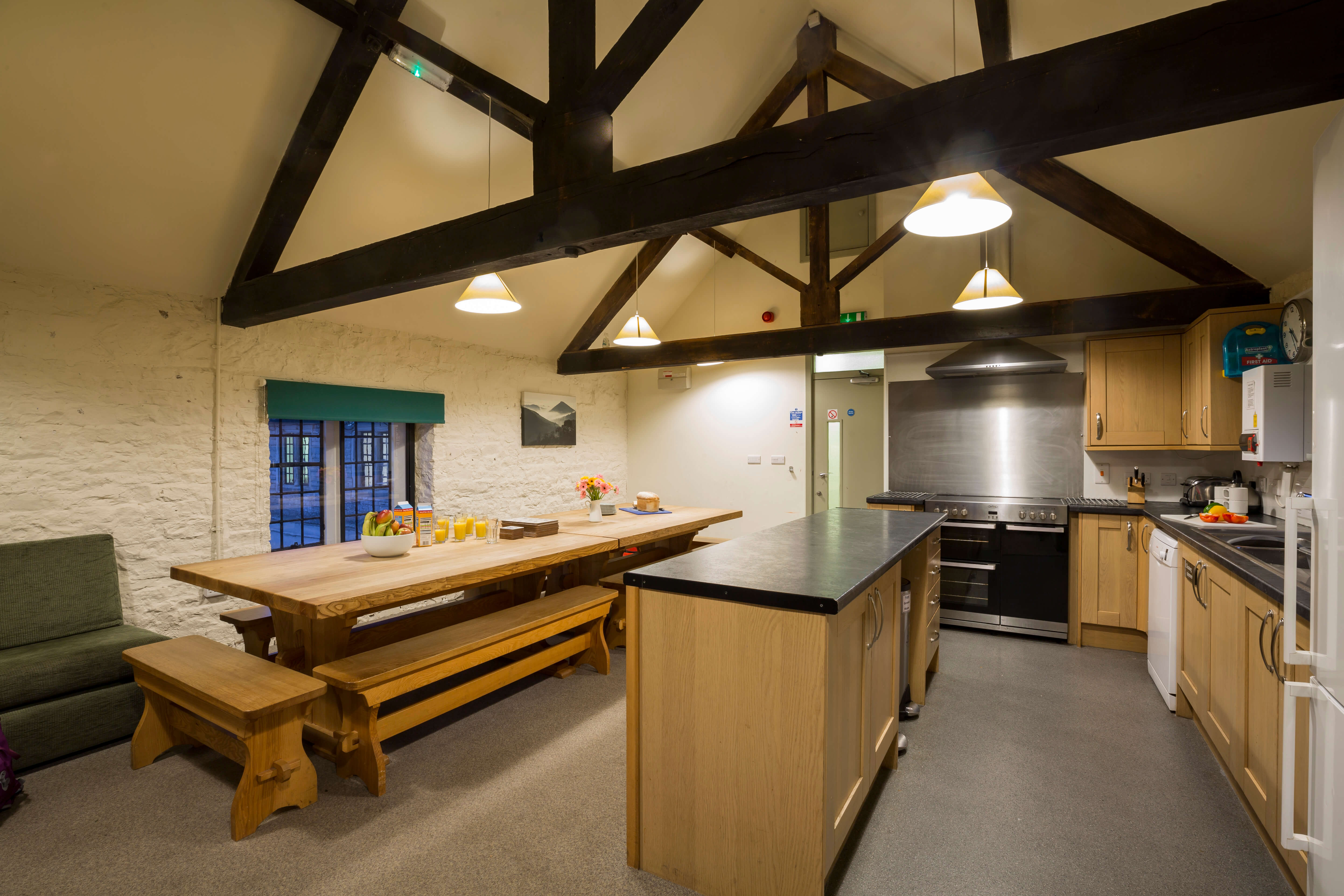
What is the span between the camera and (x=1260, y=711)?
2.10m

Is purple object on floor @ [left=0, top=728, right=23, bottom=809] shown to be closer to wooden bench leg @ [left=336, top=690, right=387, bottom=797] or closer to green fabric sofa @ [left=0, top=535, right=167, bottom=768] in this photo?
green fabric sofa @ [left=0, top=535, right=167, bottom=768]

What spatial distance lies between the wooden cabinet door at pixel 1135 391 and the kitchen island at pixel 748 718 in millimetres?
3563

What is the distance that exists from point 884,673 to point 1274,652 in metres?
1.19

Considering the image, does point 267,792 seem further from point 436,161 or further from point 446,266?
point 436,161

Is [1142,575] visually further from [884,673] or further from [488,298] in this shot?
[488,298]

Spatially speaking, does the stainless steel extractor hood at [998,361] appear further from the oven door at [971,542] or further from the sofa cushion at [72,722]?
the sofa cushion at [72,722]


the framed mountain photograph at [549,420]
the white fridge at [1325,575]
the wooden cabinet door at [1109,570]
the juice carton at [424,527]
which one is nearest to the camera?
the white fridge at [1325,575]

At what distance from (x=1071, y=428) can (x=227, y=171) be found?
6.18m

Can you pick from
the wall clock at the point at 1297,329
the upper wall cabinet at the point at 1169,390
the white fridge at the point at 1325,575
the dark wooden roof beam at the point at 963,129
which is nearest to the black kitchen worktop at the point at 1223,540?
the white fridge at the point at 1325,575

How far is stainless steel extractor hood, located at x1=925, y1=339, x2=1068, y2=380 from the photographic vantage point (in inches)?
185

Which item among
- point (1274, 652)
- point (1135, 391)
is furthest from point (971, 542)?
point (1274, 652)

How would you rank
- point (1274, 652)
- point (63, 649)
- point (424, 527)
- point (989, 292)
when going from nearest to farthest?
1. point (1274, 652)
2. point (63, 649)
3. point (989, 292)
4. point (424, 527)

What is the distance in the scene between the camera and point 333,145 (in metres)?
3.65

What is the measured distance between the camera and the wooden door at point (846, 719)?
5.76ft
